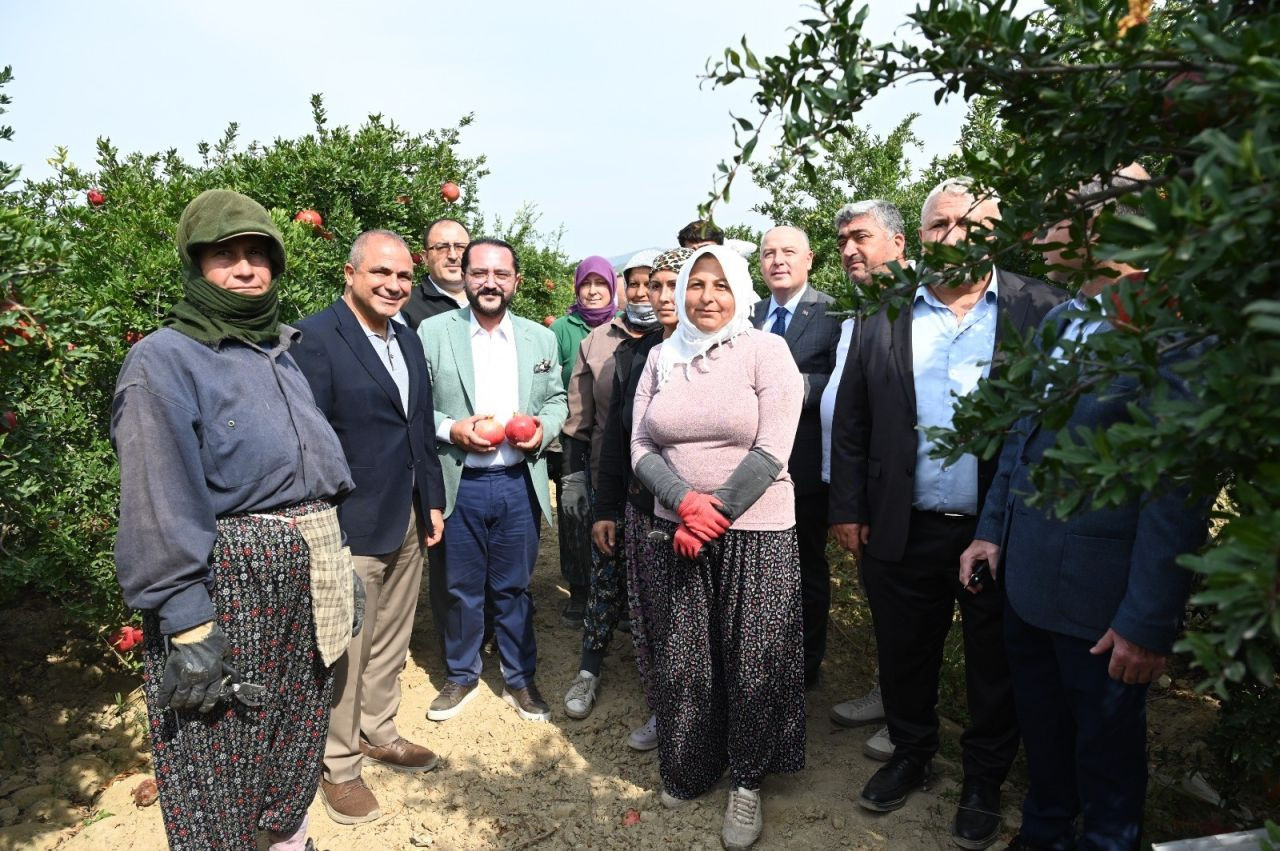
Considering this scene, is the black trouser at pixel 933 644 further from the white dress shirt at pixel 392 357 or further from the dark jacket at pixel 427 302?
the dark jacket at pixel 427 302

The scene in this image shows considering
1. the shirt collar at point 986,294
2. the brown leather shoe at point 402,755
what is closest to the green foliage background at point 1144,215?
Result: the shirt collar at point 986,294

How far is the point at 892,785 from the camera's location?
3104mm

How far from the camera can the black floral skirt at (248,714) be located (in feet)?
7.23

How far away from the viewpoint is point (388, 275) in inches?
129

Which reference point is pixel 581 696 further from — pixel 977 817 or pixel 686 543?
pixel 977 817

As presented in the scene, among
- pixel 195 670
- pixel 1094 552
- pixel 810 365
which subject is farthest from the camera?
pixel 810 365

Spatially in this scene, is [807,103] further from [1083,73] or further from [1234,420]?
[1234,420]

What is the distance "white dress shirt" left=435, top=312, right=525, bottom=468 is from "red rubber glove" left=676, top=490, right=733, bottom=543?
130cm

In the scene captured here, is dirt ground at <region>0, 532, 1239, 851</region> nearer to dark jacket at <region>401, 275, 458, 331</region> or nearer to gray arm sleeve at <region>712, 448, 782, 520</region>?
gray arm sleeve at <region>712, 448, 782, 520</region>

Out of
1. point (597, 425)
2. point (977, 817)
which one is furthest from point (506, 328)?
point (977, 817)

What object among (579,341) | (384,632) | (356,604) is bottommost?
(384,632)

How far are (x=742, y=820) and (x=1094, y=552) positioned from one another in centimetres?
160

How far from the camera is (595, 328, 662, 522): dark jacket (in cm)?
370

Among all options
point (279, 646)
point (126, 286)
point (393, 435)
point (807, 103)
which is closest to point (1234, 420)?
point (807, 103)
